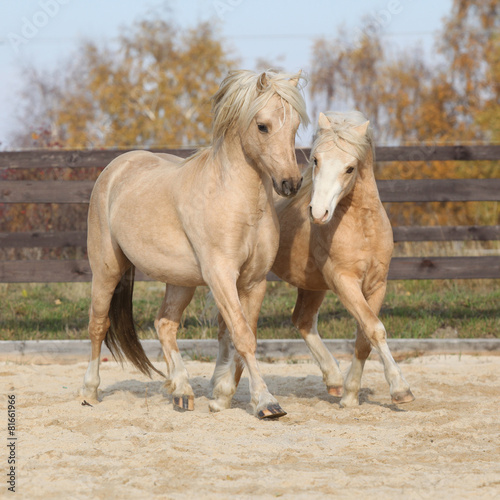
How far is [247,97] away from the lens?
393 centimetres

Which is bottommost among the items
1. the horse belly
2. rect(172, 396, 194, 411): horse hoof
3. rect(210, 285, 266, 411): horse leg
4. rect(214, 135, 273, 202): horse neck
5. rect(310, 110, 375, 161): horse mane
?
rect(172, 396, 194, 411): horse hoof

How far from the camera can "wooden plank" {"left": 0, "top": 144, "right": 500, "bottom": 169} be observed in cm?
717

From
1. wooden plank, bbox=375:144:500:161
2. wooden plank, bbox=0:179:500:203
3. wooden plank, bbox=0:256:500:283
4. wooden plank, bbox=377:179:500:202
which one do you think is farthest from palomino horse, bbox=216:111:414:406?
wooden plank, bbox=375:144:500:161

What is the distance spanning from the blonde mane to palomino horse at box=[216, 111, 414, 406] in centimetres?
33

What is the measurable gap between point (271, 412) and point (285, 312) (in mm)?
3776

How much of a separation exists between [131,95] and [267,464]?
959 inches

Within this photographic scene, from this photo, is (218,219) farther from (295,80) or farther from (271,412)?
(271,412)

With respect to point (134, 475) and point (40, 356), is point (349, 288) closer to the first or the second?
point (134, 475)

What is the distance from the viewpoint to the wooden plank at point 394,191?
7.11 meters

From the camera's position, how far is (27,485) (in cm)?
271

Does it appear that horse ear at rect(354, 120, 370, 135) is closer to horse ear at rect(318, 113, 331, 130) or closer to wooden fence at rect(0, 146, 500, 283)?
horse ear at rect(318, 113, 331, 130)

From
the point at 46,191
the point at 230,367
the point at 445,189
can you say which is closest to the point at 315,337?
the point at 230,367

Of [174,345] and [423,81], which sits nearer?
[174,345]

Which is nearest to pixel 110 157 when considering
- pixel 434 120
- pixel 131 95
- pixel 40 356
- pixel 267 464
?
pixel 40 356
